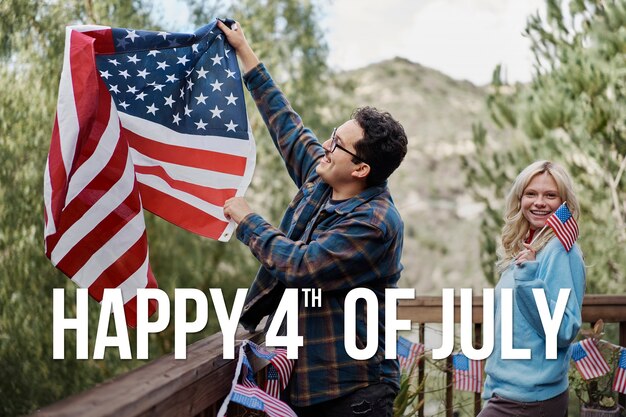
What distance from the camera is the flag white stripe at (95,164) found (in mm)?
2348

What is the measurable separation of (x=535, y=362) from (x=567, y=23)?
6.71m

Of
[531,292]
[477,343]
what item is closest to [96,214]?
[531,292]

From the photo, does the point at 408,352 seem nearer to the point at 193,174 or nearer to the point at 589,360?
the point at 589,360

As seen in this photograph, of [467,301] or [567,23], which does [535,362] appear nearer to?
[467,301]

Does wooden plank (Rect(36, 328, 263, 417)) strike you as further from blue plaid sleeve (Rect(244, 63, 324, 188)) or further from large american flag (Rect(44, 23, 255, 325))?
blue plaid sleeve (Rect(244, 63, 324, 188))

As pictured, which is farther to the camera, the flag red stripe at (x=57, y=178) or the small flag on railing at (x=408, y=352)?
the small flag on railing at (x=408, y=352)

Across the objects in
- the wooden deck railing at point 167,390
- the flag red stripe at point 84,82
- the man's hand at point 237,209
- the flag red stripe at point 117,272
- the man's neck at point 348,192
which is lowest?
the wooden deck railing at point 167,390

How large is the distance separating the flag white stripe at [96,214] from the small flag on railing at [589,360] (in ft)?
6.53

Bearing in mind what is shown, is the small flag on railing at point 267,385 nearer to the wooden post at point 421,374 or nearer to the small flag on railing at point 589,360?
the wooden post at point 421,374

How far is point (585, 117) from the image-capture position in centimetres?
771

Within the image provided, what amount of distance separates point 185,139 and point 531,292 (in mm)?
1237

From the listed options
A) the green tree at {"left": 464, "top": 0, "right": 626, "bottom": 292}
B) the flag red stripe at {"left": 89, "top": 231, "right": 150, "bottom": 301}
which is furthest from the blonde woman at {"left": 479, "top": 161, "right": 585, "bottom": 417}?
the green tree at {"left": 464, "top": 0, "right": 626, "bottom": 292}

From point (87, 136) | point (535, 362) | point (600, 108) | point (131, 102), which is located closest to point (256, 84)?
point (131, 102)

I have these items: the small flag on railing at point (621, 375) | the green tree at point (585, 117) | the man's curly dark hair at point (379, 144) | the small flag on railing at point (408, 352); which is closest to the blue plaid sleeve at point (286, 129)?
the man's curly dark hair at point (379, 144)
